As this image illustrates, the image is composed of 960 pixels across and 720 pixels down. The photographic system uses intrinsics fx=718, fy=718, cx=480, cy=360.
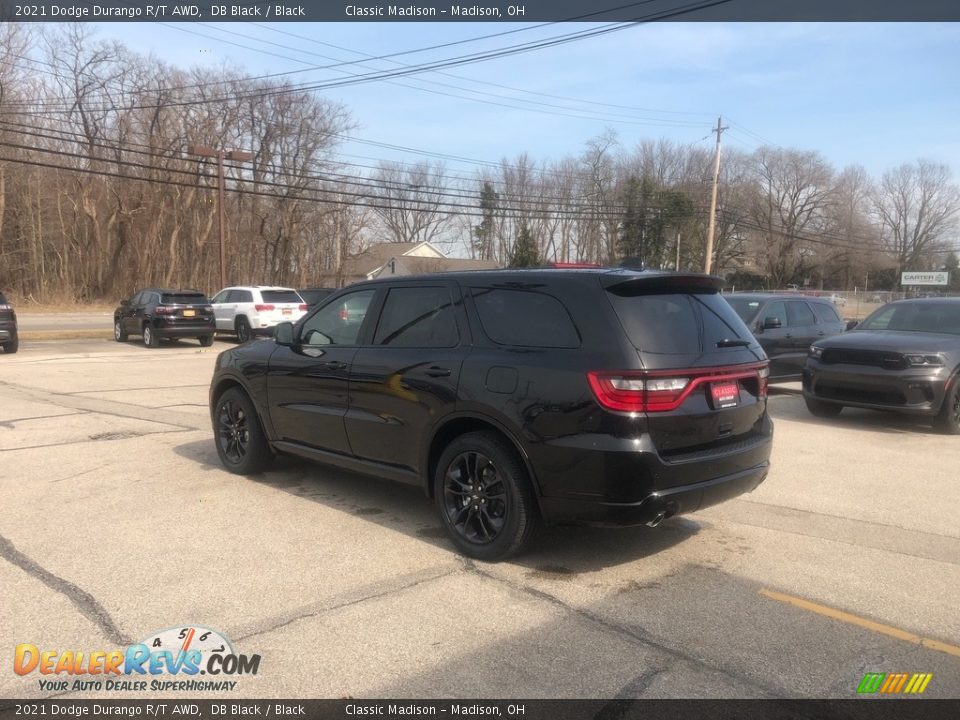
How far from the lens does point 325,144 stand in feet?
150

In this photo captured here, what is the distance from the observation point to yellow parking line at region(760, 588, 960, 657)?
134 inches

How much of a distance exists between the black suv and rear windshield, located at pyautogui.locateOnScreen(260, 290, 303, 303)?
17.9m

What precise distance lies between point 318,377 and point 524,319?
1.93m

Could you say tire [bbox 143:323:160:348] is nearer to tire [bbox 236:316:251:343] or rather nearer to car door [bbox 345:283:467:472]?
tire [bbox 236:316:251:343]

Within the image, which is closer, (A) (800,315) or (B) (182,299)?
(A) (800,315)

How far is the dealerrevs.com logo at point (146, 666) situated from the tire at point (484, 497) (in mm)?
1577

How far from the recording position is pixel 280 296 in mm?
22625

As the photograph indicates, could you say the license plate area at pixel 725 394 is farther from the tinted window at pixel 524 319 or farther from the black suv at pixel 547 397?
the tinted window at pixel 524 319

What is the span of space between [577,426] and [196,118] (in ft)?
145

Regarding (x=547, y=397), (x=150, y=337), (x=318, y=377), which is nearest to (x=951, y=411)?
(x=547, y=397)

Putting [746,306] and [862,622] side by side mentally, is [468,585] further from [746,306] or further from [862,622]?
[746,306]

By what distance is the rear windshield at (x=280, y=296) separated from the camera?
885 inches

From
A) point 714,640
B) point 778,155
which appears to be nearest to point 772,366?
point 714,640

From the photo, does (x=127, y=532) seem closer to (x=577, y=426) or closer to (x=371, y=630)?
(x=371, y=630)
